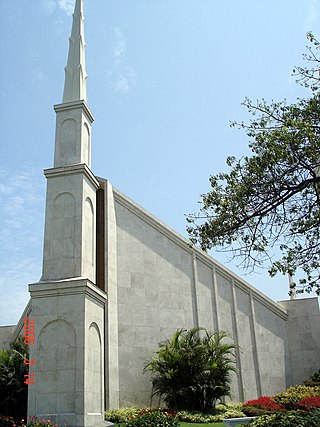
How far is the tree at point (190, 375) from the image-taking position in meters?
18.2

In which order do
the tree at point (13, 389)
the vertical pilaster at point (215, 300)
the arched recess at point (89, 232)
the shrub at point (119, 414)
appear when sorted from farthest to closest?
the vertical pilaster at point (215, 300) < the tree at point (13, 389) < the shrub at point (119, 414) < the arched recess at point (89, 232)

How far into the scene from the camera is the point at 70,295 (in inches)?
596

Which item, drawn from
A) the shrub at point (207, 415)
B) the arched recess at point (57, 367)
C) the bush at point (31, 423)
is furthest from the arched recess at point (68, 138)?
the shrub at point (207, 415)

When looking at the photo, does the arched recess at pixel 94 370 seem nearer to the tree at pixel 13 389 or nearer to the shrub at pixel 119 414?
the shrub at pixel 119 414

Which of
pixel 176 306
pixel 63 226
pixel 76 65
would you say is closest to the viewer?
pixel 63 226

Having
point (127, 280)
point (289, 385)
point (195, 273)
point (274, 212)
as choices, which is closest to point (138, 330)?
point (127, 280)

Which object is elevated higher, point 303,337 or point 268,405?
point 303,337

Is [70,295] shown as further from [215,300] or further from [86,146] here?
[215,300]

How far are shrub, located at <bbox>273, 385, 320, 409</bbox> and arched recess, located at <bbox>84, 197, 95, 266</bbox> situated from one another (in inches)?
336

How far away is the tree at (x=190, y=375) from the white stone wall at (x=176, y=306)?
1.19 metres

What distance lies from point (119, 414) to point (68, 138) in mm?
10195

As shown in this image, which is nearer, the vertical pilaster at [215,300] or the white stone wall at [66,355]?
the white stone wall at [66,355]

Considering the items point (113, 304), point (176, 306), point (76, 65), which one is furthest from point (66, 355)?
point (76, 65)

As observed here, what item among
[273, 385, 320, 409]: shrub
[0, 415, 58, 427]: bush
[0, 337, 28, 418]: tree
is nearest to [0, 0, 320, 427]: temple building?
[0, 415, 58, 427]: bush
